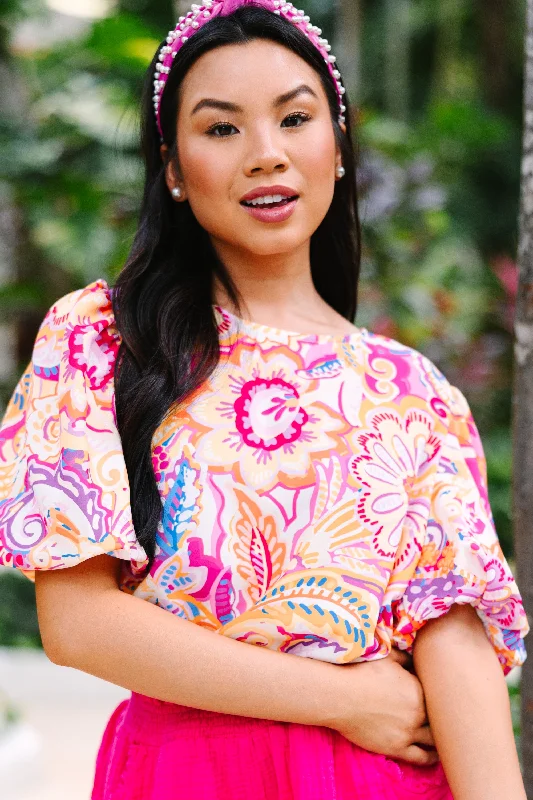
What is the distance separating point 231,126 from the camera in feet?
5.22

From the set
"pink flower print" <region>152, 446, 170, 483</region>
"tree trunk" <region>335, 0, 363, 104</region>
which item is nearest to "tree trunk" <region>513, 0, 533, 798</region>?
"pink flower print" <region>152, 446, 170, 483</region>

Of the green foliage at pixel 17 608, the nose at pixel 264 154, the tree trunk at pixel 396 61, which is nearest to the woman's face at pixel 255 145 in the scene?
the nose at pixel 264 154

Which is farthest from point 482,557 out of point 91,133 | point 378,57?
point 378,57

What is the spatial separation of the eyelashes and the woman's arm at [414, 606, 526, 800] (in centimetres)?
82

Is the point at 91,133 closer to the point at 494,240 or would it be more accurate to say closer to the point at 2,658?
the point at 2,658

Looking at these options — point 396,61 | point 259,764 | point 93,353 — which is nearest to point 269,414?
point 93,353

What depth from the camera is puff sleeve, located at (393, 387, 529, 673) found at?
1.55m

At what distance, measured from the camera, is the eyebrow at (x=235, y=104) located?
1.58 m

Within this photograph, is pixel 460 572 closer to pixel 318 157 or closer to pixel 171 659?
pixel 171 659

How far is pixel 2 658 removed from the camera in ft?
15.0

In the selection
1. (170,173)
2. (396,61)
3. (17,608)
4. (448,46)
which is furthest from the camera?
(448,46)

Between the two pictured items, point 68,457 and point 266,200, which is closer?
point 68,457

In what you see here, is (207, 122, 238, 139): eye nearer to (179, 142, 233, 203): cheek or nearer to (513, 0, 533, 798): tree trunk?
(179, 142, 233, 203): cheek

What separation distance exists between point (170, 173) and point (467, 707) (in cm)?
101
